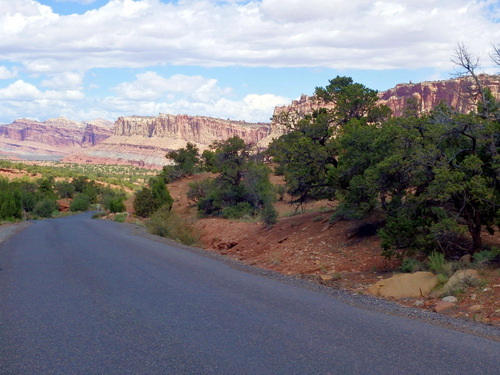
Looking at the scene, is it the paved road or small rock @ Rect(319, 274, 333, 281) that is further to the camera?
small rock @ Rect(319, 274, 333, 281)

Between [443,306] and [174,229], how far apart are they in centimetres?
→ 2285

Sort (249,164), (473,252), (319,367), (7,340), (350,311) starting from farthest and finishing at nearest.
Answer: (249,164) < (473,252) < (350,311) < (7,340) < (319,367)

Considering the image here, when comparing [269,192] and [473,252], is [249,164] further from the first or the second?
[473,252]

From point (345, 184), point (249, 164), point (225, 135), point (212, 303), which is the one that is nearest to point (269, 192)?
point (249, 164)

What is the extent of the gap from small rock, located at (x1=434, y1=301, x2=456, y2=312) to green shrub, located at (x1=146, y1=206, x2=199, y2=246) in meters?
20.7

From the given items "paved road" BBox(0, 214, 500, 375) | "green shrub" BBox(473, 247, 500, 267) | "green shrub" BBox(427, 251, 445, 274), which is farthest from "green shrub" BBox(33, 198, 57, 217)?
"green shrub" BBox(473, 247, 500, 267)

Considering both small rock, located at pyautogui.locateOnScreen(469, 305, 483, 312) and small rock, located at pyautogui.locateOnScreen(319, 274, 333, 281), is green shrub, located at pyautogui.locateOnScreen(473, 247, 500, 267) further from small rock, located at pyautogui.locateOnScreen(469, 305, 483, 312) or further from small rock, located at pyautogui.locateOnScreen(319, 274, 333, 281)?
small rock, located at pyautogui.locateOnScreen(319, 274, 333, 281)

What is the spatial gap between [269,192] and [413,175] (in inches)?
860

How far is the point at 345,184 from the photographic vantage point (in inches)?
859

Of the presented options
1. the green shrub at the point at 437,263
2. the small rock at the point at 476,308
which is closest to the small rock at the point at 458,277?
the green shrub at the point at 437,263

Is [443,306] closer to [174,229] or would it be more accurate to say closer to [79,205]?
[174,229]

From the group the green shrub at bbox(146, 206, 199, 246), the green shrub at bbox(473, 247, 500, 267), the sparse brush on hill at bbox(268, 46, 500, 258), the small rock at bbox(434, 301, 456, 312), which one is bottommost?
the green shrub at bbox(146, 206, 199, 246)

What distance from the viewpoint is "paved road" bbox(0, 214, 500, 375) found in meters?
6.03

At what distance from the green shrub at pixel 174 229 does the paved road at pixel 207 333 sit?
1817cm
